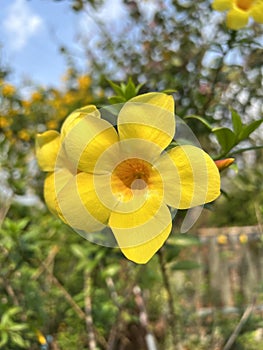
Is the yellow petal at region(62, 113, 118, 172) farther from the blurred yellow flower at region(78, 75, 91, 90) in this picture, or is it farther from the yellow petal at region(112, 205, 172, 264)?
the blurred yellow flower at region(78, 75, 91, 90)

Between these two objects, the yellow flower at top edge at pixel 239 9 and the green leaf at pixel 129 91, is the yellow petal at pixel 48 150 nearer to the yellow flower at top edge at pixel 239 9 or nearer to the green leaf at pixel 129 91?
the green leaf at pixel 129 91

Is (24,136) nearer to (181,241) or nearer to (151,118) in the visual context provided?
(181,241)

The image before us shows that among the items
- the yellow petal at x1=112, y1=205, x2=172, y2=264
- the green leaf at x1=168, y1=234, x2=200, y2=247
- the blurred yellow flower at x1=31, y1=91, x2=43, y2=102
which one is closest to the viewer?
the yellow petal at x1=112, y1=205, x2=172, y2=264

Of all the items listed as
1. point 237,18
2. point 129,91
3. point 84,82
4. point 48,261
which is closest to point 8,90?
point 84,82

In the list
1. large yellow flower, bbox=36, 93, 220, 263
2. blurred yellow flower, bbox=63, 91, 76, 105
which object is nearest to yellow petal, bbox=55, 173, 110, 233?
large yellow flower, bbox=36, 93, 220, 263

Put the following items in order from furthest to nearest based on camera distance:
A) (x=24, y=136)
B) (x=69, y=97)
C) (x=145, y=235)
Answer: (x=69, y=97) → (x=24, y=136) → (x=145, y=235)

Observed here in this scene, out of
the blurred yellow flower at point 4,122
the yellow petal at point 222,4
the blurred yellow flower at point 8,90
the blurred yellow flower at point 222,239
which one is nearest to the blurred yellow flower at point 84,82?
the blurred yellow flower at point 8,90

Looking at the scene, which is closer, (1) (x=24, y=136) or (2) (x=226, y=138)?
(2) (x=226, y=138)
